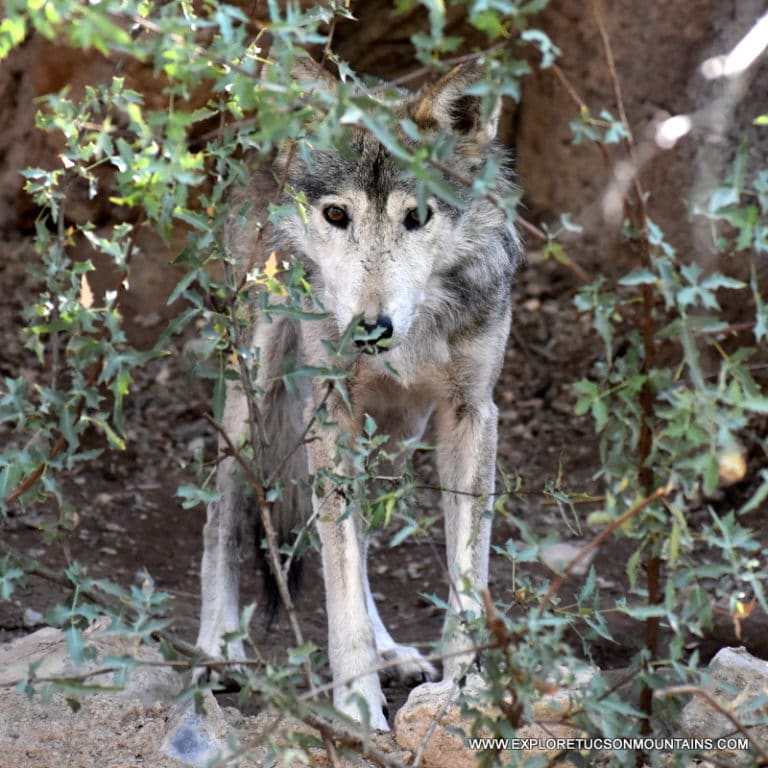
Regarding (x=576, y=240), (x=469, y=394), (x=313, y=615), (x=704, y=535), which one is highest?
(x=576, y=240)

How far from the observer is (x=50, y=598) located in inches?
200

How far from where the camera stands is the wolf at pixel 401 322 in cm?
380

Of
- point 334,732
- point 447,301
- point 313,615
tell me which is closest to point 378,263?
point 447,301

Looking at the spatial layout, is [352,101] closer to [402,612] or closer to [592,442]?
[402,612]

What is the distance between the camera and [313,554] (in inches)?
238

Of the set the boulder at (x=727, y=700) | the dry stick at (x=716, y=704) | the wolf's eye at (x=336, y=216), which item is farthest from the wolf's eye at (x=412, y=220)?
the dry stick at (x=716, y=704)

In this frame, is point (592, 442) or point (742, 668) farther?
point (592, 442)

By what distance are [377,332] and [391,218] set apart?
698mm

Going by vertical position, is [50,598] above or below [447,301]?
below

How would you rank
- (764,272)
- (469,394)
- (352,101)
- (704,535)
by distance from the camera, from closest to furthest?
1. (352,101)
2. (704,535)
3. (469,394)
4. (764,272)

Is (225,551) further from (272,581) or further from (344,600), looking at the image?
(344,600)

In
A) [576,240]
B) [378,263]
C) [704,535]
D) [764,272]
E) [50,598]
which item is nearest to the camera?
[704,535]

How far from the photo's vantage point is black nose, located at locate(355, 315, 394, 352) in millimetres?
3312

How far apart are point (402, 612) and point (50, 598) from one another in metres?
1.61
